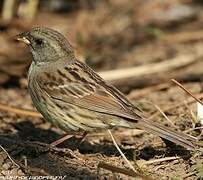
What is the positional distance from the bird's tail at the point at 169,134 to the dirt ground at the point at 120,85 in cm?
15

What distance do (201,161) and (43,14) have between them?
587 cm

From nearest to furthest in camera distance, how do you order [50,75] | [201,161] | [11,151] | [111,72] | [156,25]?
A: [201,161] < [11,151] < [50,75] < [111,72] < [156,25]

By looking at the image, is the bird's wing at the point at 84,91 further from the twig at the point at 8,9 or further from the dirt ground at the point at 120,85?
the twig at the point at 8,9

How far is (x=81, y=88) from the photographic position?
5.71 meters

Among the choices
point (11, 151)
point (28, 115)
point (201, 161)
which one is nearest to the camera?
point (201, 161)

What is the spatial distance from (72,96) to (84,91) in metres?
0.12

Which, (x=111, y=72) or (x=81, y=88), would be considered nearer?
(x=81, y=88)

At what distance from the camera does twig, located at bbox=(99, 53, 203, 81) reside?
26.3 ft

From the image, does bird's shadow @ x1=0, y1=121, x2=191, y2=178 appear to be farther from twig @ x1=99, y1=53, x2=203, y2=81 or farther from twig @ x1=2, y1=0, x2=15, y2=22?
twig @ x1=2, y1=0, x2=15, y2=22

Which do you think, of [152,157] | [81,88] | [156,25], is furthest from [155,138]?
[156,25]

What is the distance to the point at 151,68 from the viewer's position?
8227mm

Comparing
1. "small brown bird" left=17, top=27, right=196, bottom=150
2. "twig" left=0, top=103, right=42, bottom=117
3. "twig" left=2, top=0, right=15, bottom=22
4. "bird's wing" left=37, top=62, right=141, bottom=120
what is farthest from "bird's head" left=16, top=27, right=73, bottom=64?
"twig" left=2, top=0, right=15, bottom=22

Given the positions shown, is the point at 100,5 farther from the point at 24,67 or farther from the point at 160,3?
the point at 24,67

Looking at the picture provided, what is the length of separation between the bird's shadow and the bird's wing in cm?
46
